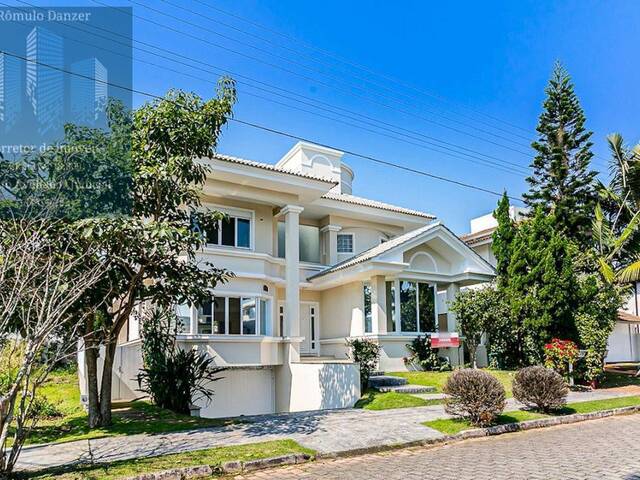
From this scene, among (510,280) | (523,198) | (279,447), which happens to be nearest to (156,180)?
(279,447)

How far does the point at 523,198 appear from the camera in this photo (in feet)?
86.6

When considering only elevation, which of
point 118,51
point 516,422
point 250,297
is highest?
point 118,51

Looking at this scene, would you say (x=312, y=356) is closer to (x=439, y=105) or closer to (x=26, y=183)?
(x=439, y=105)

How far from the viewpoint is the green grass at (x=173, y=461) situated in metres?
7.26

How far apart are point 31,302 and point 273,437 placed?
5.10 meters

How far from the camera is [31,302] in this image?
7.20 meters

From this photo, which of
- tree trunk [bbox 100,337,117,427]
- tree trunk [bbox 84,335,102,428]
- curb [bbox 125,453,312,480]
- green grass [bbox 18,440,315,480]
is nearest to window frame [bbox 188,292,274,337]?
tree trunk [bbox 100,337,117,427]

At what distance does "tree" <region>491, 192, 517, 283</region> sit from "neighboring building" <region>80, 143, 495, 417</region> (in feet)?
2.14

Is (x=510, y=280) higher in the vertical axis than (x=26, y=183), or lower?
lower

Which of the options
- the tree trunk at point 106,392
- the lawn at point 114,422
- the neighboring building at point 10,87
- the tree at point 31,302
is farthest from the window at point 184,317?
the neighboring building at point 10,87

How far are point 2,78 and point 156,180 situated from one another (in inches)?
186

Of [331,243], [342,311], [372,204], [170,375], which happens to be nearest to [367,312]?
[342,311]

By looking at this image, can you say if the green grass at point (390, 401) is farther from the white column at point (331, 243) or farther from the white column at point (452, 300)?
the white column at point (331, 243)

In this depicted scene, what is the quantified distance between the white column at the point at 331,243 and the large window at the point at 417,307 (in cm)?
340
